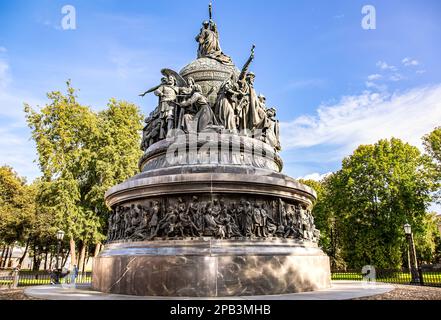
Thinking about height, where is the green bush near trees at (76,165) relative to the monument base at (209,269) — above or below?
above

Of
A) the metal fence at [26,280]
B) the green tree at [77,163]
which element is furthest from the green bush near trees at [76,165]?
the metal fence at [26,280]

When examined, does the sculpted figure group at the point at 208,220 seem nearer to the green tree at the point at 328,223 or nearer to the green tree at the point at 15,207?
the green tree at the point at 328,223

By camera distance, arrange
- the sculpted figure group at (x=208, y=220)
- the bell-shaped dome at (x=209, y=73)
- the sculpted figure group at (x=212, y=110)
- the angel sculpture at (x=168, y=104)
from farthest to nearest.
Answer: the bell-shaped dome at (x=209, y=73) < the angel sculpture at (x=168, y=104) < the sculpted figure group at (x=212, y=110) < the sculpted figure group at (x=208, y=220)

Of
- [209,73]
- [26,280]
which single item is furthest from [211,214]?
[26,280]

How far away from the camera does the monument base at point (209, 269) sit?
8891mm

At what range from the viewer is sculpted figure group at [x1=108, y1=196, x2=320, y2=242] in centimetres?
980

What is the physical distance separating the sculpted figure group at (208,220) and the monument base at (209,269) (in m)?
0.24

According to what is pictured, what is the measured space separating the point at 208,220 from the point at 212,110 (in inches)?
196

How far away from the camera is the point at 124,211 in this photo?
38.2 feet

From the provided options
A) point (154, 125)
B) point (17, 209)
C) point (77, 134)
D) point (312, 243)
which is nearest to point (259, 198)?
point (312, 243)

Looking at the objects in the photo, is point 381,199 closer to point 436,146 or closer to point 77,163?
point 436,146

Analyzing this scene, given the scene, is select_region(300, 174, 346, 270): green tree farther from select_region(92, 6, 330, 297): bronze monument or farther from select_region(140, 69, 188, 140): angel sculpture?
select_region(140, 69, 188, 140): angel sculpture
